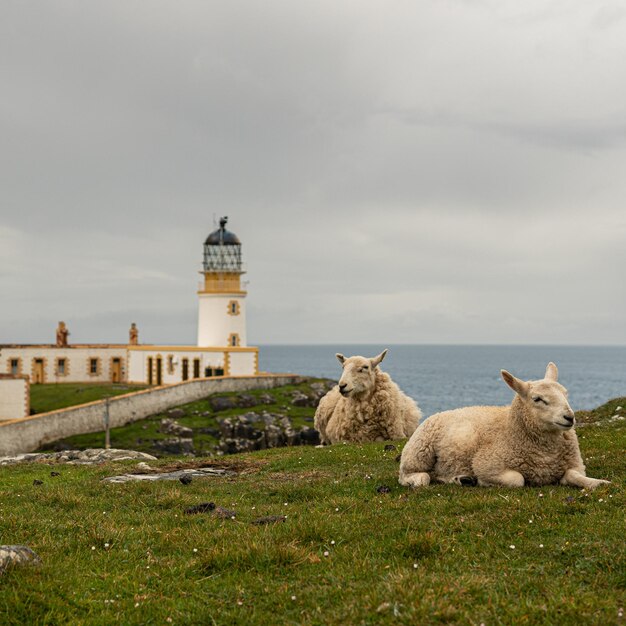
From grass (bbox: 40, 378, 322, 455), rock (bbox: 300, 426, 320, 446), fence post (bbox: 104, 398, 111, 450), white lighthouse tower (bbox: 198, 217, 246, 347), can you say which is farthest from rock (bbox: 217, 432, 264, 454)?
white lighthouse tower (bbox: 198, 217, 246, 347)

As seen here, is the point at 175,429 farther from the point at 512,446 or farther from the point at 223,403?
the point at 512,446

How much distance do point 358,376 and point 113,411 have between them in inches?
1560

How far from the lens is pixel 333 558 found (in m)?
8.14

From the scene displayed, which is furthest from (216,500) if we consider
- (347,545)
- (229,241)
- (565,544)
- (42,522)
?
(229,241)

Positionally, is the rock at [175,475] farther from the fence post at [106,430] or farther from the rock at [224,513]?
the fence post at [106,430]

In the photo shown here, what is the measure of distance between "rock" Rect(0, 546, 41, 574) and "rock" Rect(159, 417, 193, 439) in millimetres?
46842

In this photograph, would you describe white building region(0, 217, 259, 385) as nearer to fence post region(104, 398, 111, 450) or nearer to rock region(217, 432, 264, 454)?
rock region(217, 432, 264, 454)

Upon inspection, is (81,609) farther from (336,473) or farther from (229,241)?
(229,241)

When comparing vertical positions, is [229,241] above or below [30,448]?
above

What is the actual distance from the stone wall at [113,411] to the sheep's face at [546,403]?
136 ft

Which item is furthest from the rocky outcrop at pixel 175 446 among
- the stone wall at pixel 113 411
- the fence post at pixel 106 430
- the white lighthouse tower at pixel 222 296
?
the white lighthouse tower at pixel 222 296

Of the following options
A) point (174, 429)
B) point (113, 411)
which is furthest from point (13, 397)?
point (174, 429)

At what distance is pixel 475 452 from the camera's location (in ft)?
38.5

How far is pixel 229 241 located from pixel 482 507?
6910cm
